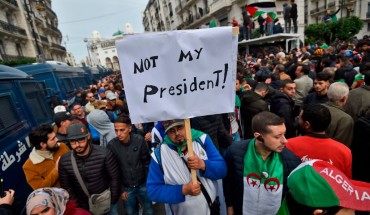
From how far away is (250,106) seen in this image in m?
3.55

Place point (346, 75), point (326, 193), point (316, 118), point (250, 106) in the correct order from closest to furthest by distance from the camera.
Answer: point (326, 193), point (316, 118), point (250, 106), point (346, 75)

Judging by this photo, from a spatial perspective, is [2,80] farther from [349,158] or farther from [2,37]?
[2,37]

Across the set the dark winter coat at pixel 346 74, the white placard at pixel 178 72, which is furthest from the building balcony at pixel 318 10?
the white placard at pixel 178 72

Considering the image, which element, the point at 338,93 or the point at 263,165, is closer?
the point at 263,165

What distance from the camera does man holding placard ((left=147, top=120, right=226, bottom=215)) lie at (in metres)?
1.88

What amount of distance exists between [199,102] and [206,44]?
0.43m

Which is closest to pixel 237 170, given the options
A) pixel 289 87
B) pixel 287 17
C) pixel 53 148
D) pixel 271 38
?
pixel 53 148

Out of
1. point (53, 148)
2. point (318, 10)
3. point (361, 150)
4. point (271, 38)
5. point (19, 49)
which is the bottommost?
point (361, 150)

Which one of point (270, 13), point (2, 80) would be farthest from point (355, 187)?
point (270, 13)

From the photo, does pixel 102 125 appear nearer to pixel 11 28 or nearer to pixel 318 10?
pixel 11 28

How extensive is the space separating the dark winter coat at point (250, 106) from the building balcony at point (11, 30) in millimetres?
25225

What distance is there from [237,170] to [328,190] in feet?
3.15

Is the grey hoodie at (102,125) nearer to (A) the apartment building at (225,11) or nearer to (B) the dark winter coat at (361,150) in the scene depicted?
(B) the dark winter coat at (361,150)

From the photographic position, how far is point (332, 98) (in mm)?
2812
